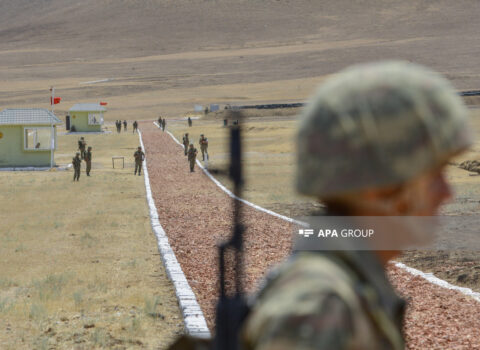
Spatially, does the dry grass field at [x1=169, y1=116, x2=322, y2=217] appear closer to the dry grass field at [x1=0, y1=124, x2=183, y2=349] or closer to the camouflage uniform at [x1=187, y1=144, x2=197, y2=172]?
the camouflage uniform at [x1=187, y1=144, x2=197, y2=172]

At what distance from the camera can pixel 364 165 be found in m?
1.18

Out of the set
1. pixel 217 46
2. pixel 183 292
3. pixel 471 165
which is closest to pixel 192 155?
pixel 471 165

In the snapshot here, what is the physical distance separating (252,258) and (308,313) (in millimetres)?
9544

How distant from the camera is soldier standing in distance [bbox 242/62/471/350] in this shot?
3.63ft

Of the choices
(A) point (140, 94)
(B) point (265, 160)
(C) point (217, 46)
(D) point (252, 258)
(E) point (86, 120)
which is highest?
(C) point (217, 46)

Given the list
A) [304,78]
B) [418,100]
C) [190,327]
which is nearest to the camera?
[418,100]

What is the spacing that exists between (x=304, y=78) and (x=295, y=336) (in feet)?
352

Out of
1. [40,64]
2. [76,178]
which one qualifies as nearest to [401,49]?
[40,64]

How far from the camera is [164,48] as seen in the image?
510 feet

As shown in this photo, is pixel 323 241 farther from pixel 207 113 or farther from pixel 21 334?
pixel 207 113

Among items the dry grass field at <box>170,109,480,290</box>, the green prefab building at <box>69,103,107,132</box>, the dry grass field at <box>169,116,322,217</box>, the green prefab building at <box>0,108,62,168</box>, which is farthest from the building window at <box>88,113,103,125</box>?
the green prefab building at <box>0,108,62,168</box>

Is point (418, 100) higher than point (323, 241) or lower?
higher

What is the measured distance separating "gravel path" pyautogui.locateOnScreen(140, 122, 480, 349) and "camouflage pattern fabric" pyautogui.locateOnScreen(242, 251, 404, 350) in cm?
525

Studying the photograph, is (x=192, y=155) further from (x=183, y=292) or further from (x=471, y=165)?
(x=183, y=292)
